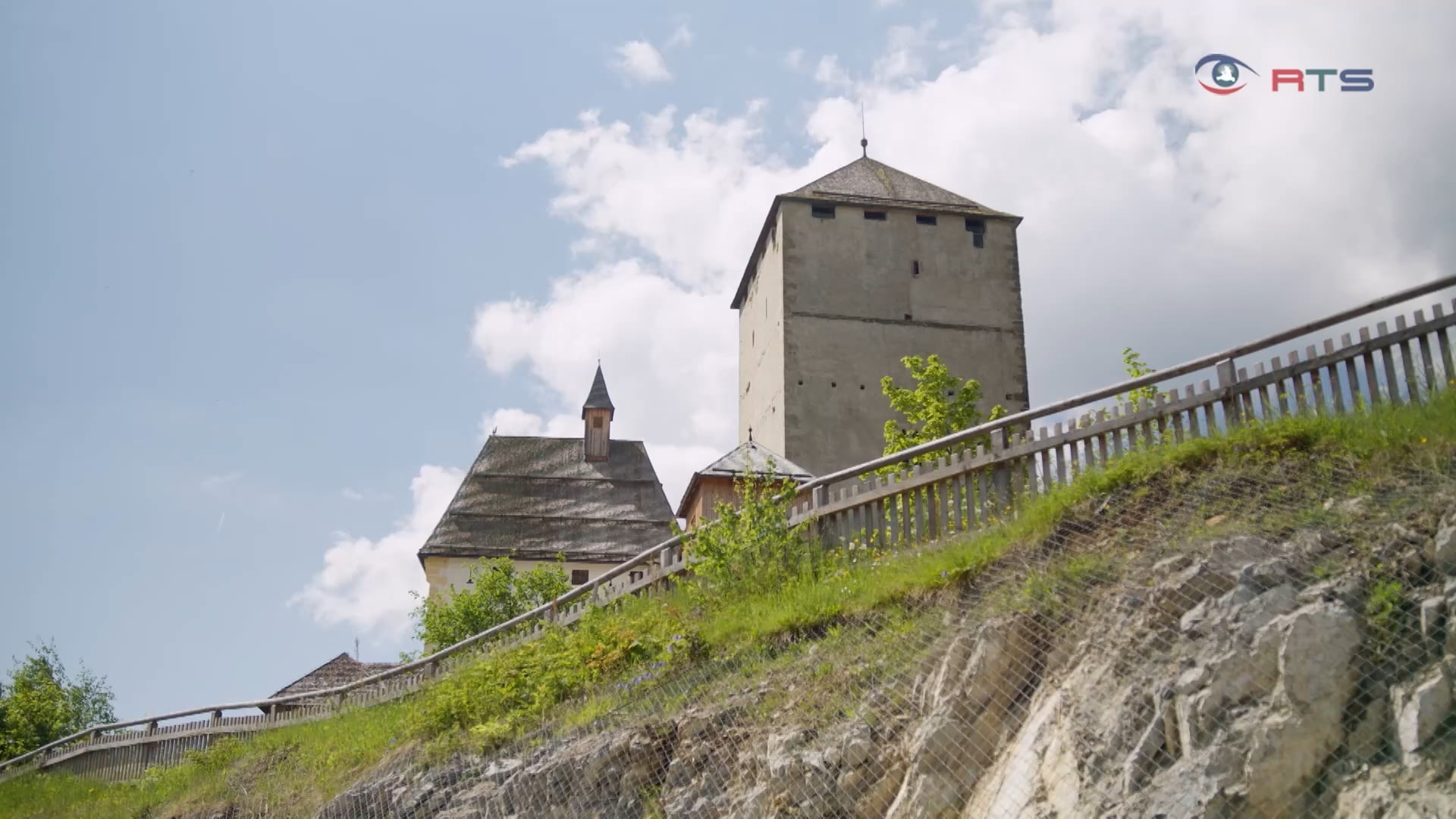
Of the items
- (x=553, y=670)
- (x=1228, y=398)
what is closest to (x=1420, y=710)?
(x=1228, y=398)

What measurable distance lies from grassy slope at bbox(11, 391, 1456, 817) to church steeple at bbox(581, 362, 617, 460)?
29954 mm

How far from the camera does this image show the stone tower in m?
35.5

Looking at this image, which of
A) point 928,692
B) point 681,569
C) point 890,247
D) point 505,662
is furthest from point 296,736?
point 890,247

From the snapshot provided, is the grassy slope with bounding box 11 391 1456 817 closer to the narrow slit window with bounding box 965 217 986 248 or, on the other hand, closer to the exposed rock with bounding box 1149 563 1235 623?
the exposed rock with bounding box 1149 563 1235 623

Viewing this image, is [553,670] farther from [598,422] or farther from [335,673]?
[598,422]

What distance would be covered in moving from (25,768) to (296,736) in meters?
7.71

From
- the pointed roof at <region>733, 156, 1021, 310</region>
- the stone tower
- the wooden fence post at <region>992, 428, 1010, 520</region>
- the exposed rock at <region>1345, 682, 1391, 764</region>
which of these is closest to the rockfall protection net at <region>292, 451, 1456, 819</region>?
the exposed rock at <region>1345, 682, 1391, 764</region>

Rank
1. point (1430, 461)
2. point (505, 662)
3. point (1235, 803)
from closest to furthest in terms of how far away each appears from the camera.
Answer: point (1235, 803), point (1430, 461), point (505, 662)

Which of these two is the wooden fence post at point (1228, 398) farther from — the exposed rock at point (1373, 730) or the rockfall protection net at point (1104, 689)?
the exposed rock at point (1373, 730)

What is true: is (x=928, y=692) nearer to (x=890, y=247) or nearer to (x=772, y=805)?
(x=772, y=805)

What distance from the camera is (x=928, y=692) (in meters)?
9.20

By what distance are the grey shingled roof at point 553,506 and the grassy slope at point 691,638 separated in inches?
940

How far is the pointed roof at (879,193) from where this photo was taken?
126 ft

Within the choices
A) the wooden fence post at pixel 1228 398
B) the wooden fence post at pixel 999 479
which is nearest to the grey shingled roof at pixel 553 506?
the wooden fence post at pixel 999 479
